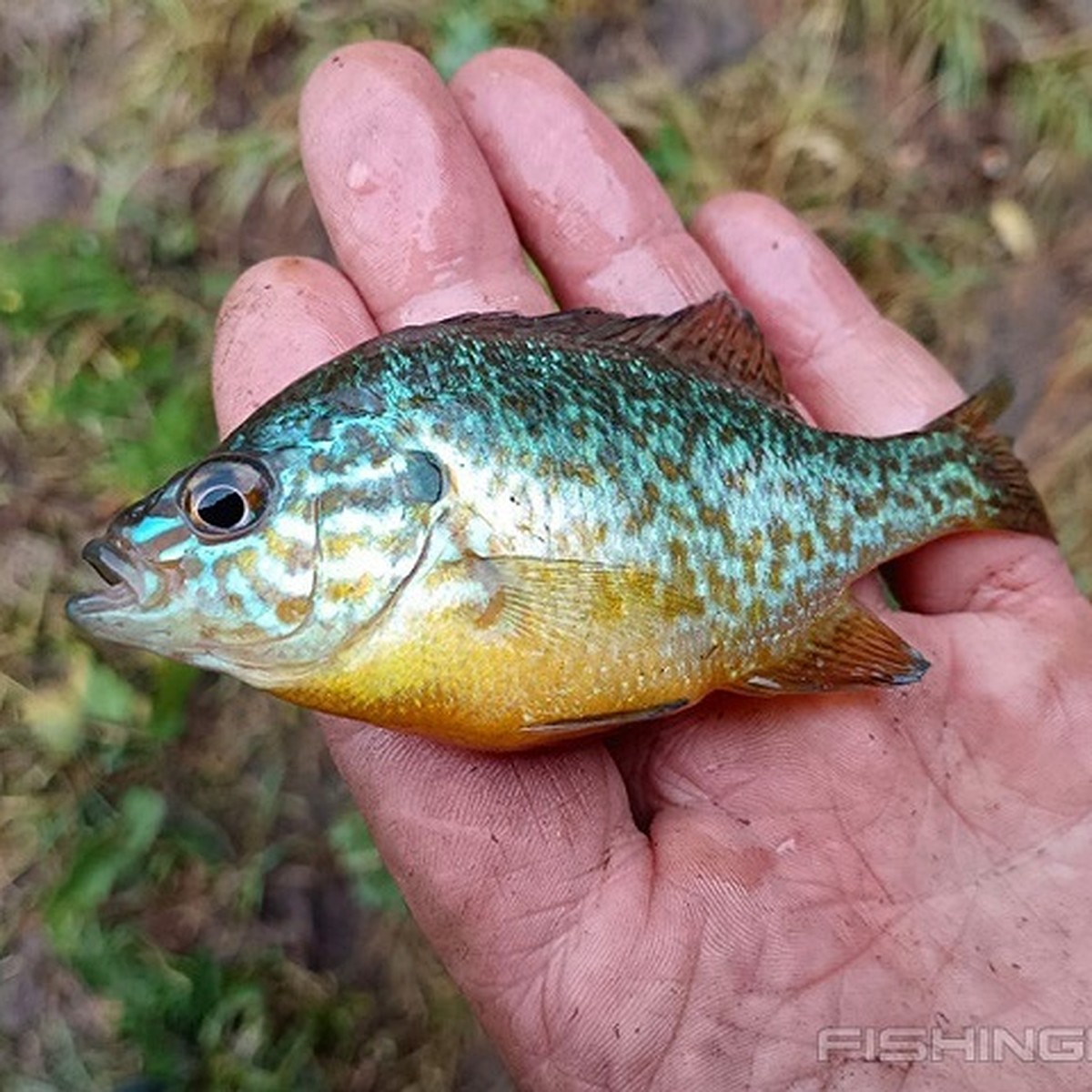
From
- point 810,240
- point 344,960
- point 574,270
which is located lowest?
point 344,960

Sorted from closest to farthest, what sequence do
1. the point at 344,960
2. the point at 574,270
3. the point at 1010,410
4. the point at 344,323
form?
the point at 344,323 < the point at 574,270 < the point at 344,960 < the point at 1010,410

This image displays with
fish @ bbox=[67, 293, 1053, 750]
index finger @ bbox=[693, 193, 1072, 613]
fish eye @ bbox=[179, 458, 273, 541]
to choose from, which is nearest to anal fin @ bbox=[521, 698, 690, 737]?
fish @ bbox=[67, 293, 1053, 750]

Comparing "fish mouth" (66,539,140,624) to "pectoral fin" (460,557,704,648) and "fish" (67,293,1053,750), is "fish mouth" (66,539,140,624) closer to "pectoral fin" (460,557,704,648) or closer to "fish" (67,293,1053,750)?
"fish" (67,293,1053,750)

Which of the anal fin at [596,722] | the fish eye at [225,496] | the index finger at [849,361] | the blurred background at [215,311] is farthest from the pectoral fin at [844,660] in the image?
the blurred background at [215,311]

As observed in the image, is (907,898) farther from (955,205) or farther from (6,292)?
(6,292)

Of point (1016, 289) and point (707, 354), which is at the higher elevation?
point (707, 354)

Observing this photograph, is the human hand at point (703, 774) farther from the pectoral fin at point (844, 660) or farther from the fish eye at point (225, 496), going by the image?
the fish eye at point (225, 496)

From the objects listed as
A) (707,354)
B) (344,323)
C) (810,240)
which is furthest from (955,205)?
(344,323)

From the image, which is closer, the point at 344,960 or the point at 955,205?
the point at 344,960
